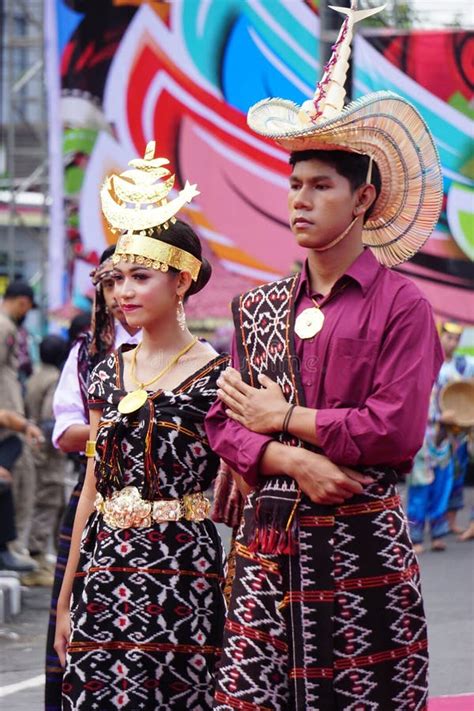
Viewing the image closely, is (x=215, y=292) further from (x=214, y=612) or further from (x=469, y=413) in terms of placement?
(x=214, y=612)

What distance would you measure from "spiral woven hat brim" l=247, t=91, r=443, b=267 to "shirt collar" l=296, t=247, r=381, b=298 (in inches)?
5.0

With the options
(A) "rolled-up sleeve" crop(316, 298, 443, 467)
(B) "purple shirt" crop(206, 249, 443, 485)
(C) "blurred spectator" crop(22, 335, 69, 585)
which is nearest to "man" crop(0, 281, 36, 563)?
(C) "blurred spectator" crop(22, 335, 69, 585)

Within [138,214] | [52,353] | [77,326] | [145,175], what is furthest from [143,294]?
[52,353]

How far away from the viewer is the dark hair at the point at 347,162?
3.79 m

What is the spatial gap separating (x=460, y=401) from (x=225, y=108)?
16.0ft

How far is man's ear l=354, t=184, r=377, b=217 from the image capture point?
3822 mm

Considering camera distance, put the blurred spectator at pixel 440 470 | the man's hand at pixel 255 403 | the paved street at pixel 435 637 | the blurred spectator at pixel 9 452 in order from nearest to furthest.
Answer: the man's hand at pixel 255 403
the paved street at pixel 435 637
the blurred spectator at pixel 9 452
the blurred spectator at pixel 440 470

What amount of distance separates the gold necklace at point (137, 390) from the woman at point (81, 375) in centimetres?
78

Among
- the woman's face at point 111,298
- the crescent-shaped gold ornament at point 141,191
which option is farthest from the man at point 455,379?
the crescent-shaped gold ornament at point 141,191

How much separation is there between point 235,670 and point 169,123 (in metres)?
12.8

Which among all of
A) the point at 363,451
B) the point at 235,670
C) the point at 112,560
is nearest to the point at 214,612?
the point at 112,560

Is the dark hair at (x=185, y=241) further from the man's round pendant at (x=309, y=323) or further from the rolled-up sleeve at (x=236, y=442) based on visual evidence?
the man's round pendant at (x=309, y=323)

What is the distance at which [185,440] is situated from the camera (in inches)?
174

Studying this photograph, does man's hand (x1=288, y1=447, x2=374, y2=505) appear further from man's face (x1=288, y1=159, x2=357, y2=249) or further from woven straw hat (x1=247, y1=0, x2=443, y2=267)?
woven straw hat (x1=247, y1=0, x2=443, y2=267)
